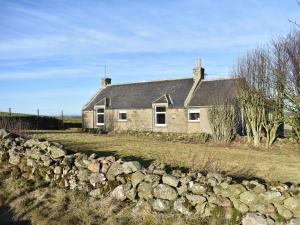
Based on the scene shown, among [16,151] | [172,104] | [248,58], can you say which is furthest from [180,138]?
[16,151]

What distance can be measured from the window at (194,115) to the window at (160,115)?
2780 mm

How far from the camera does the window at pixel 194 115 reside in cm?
2755

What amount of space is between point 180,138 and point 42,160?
1609 cm

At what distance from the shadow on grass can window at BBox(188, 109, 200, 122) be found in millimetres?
20415

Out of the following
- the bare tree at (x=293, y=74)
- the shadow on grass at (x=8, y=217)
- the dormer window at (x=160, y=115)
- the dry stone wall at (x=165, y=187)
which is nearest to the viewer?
the dry stone wall at (x=165, y=187)

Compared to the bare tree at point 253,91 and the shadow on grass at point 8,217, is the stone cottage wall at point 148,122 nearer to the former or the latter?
the bare tree at point 253,91

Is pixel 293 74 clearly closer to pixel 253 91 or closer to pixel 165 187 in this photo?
pixel 253 91

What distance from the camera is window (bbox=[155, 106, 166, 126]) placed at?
3008cm

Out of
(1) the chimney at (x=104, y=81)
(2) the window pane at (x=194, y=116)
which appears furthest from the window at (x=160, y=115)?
(1) the chimney at (x=104, y=81)

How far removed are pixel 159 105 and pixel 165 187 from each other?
2287cm

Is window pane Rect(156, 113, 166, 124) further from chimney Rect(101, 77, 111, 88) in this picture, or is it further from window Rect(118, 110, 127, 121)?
chimney Rect(101, 77, 111, 88)

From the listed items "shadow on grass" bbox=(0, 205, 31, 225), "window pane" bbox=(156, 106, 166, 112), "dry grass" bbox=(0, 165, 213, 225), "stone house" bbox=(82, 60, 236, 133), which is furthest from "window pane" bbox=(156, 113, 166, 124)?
"shadow on grass" bbox=(0, 205, 31, 225)

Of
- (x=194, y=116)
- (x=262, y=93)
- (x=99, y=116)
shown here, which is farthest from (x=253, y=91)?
(x=99, y=116)

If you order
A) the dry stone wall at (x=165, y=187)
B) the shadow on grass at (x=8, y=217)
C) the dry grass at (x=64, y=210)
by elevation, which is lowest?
the shadow on grass at (x=8, y=217)
